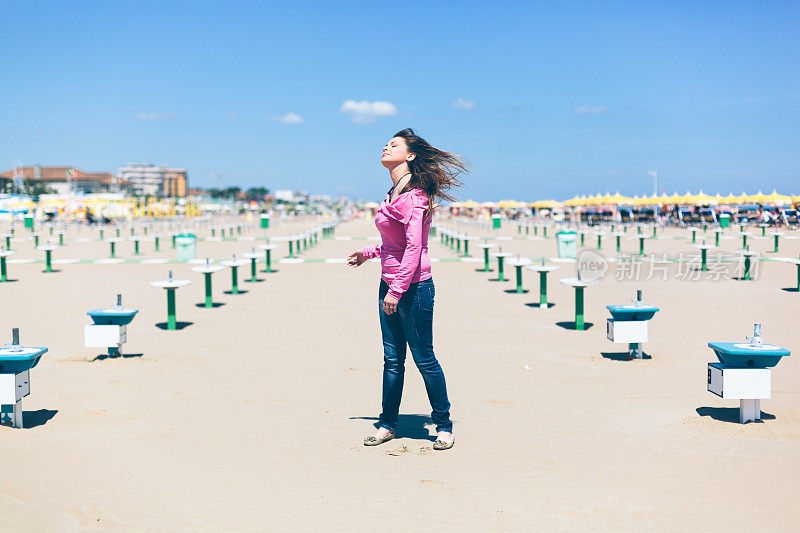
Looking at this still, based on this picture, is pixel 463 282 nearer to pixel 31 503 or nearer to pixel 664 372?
pixel 664 372

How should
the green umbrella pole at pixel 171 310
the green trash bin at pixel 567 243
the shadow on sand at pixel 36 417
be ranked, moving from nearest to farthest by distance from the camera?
the shadow on sand at pixel 36 417, the green umbrella pole at pixel 171 310, the green trash bin at pixel 567 243

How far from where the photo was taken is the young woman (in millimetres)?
4410

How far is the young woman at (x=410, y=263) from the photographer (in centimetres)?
441

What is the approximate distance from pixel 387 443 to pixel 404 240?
135 cm

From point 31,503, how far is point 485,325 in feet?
23.9

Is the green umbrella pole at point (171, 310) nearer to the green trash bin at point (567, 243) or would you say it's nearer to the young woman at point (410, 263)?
the young woman at point (410, 263)

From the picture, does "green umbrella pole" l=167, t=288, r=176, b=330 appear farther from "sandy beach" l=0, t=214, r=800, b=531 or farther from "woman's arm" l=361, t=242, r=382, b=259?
"woman's arm" l=361, t=242, r=382, b=259

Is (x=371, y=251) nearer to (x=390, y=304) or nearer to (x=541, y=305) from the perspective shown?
(x=390, y=304)

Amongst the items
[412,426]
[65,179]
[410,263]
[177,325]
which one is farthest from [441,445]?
[65,179]

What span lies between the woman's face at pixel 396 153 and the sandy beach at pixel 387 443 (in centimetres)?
179

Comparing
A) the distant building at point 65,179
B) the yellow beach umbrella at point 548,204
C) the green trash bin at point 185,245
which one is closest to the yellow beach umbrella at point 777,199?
the yellow beach umbrella at point 548,204

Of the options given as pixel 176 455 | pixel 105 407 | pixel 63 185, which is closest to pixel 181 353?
pixel 105 407

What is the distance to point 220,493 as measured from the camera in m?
4.01

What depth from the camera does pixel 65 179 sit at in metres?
167
